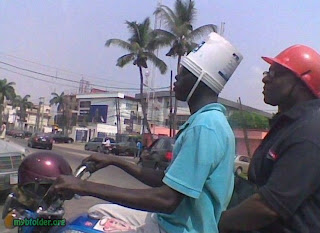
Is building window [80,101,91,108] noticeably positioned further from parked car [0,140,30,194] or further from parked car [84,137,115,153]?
parked car [0,140,30,194]

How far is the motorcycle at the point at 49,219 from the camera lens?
83.7 inches

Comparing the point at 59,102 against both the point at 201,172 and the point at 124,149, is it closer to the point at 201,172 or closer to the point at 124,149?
the point at 124,149

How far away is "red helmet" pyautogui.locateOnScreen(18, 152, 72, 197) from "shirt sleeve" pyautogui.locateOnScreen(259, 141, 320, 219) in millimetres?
1162

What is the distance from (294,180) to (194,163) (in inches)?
15.7

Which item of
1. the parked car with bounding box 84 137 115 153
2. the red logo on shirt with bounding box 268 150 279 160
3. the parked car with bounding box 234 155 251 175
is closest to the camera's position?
the red logo on shirt with bounding box 268 150 279 160

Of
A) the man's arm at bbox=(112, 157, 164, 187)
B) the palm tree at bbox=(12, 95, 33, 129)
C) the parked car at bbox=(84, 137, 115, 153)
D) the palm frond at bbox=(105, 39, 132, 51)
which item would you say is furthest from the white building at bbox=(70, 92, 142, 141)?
the man's arm at bbox=(112, 157, 164, 187)

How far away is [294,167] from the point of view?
1812 millimetres

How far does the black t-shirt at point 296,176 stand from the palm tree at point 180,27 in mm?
30280

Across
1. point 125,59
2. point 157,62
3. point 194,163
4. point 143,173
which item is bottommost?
point 143,173

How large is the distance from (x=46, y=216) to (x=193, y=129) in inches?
35.3

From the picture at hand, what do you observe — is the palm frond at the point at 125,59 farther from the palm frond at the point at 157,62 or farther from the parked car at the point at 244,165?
the parked car at the point at 244,165

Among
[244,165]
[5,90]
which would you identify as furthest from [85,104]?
[244,165]

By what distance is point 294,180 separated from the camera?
181 centimetres

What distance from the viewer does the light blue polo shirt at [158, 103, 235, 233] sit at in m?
1.86
